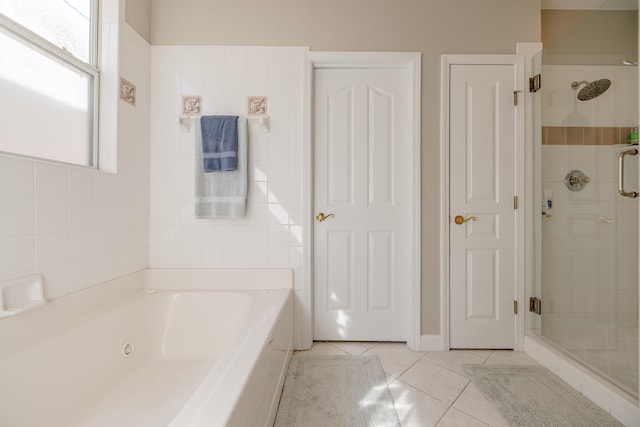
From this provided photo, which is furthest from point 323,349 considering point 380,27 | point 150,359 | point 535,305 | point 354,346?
point 380,27

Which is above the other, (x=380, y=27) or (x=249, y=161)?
(x=380, y=27)

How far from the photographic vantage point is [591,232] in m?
1.51

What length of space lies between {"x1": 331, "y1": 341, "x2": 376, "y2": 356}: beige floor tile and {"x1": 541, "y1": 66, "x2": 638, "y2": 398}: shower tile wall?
1.14m

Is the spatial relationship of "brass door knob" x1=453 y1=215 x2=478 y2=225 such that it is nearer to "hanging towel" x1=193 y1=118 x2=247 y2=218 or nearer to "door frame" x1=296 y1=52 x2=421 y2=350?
"door frame" x1=296 y1=52 x2=421 y2=350

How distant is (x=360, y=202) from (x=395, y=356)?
1.03 meters

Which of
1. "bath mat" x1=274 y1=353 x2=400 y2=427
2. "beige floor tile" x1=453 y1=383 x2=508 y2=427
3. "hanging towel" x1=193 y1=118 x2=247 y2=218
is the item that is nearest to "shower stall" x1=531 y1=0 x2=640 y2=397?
"beige floor tile" x1=453 y1=383 x2=508 y2=427

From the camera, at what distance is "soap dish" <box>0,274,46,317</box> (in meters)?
0.96

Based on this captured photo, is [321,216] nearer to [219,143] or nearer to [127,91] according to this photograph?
[219,143]

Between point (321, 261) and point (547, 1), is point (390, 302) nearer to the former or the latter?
point (321, 261)

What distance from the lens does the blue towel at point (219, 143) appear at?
1720 mm

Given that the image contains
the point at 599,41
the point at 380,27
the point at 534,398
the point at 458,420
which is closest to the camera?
the point at 458,420

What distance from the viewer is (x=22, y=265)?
40.4 inches

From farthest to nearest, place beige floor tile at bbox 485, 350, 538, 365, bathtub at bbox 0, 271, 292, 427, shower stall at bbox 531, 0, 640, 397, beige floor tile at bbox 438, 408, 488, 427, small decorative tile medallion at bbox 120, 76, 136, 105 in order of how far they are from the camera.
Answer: beige floor tile at bbox 485, 350, 538, 365
small decorative tile medallion at bbox 120, 76, 136, 105
shower stall at bbox 531, 0, 640, 397
beige floor tile at bbox 438, 408, 488, 427
bathtub at bbox 0, 271, 292, 427

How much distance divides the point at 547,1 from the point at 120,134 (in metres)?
3.08
